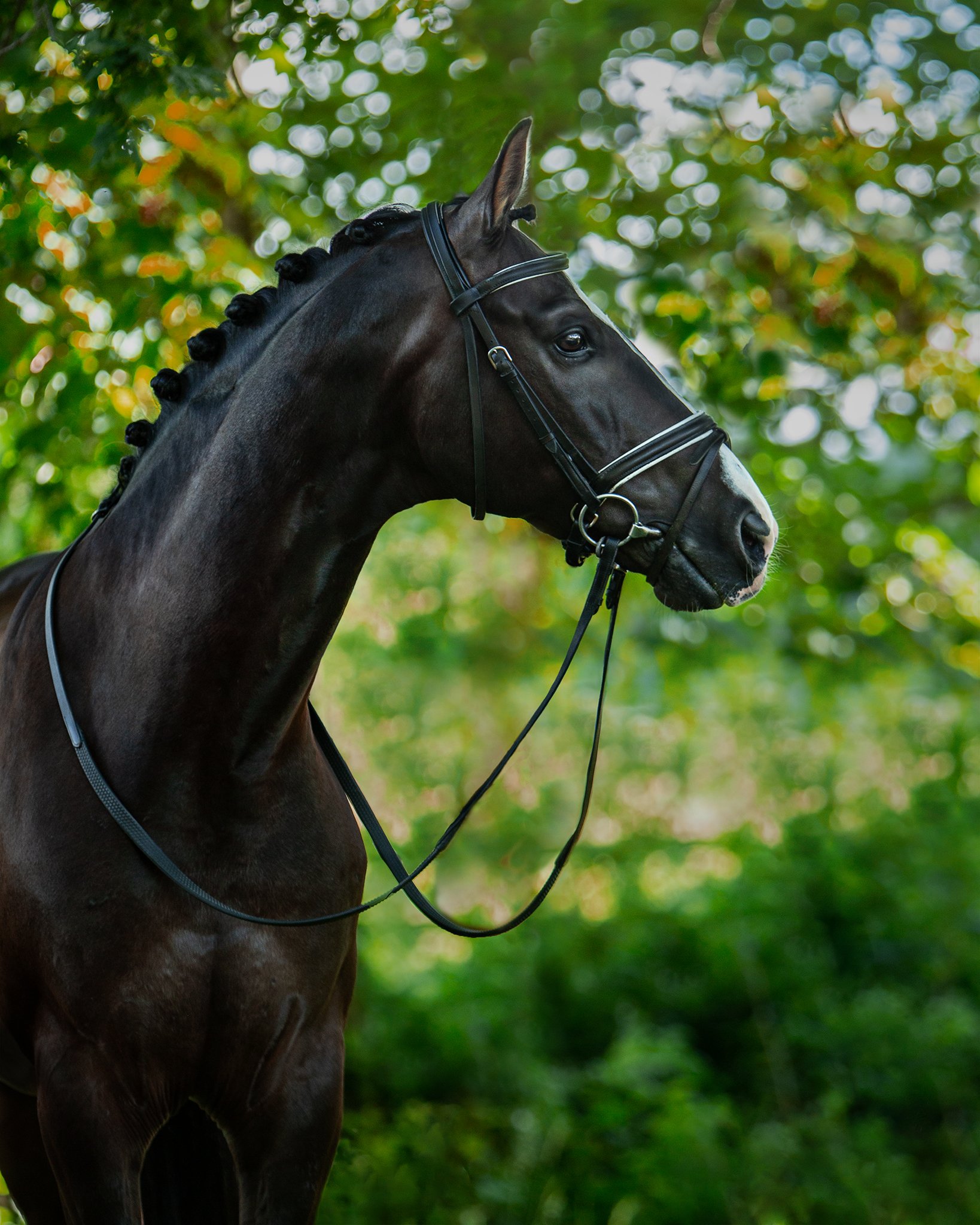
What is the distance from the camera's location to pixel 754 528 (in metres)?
1.88

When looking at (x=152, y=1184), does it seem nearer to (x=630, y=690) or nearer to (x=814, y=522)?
(x=814, y=522)

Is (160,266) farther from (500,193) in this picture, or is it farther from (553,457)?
(553,457)

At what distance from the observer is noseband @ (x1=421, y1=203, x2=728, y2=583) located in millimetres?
1872

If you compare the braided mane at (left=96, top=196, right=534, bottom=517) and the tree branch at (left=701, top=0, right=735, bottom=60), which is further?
the tree branch at (left=701, top=0, right=735, bottom=60)

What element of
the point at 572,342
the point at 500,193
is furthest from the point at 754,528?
the point at 500,193

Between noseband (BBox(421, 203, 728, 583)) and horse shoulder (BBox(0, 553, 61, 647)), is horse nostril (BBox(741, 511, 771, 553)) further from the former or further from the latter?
horse shoulder (BBox(0, 553, 61, 647))

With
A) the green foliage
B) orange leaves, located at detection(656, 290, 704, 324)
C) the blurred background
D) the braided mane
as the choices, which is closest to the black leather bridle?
the braided mane

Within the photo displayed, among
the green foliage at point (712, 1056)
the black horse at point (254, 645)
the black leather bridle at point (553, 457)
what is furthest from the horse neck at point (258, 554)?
the green foliage at point (712, 1056)

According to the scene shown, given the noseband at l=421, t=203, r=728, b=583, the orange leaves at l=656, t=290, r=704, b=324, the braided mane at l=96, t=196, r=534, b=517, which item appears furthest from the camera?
the orange leaves at l=656, t=290, r=704, b=324

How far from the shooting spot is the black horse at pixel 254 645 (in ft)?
6.19

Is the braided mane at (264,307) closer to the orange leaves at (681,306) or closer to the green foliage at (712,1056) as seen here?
the orange leaves at (681,306)

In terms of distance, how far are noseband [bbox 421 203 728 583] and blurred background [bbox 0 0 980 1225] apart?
1215 mm

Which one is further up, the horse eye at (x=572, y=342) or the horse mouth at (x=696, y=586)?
the horse eye at (x=572, y=342)

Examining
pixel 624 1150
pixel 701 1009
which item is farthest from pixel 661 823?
pixel 624 1150
